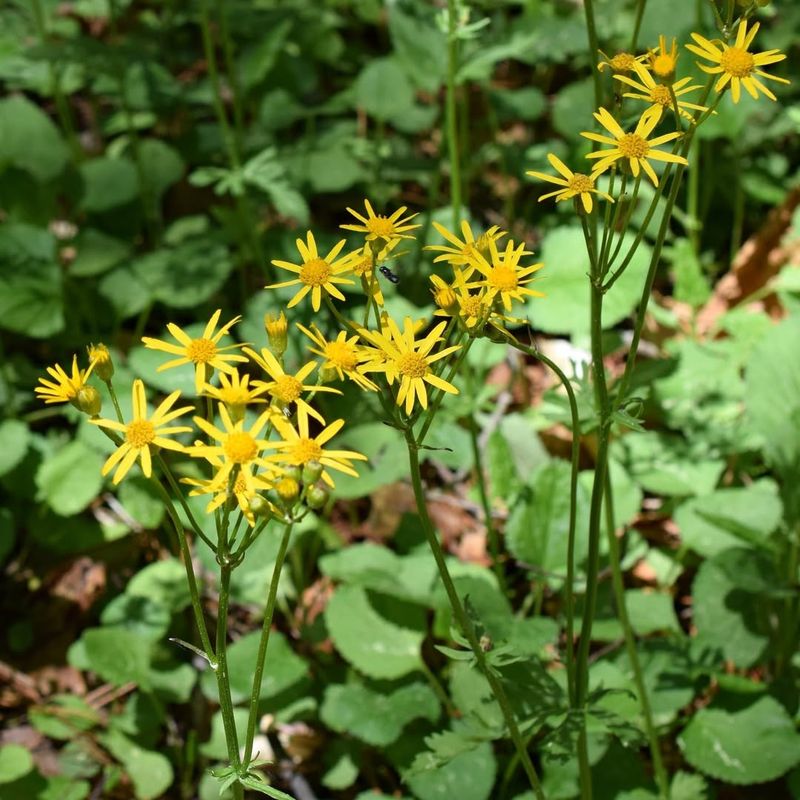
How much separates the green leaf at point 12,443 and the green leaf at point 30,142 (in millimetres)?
1298

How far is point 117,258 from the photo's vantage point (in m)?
3.92

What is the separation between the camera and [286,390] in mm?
1622

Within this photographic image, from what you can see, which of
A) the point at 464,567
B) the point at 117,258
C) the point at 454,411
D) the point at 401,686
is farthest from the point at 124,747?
the point at 117,258

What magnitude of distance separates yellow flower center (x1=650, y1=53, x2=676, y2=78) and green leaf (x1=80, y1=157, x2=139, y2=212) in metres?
2.87

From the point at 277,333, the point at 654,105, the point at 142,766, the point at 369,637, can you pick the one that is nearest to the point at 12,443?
the point at 142,766

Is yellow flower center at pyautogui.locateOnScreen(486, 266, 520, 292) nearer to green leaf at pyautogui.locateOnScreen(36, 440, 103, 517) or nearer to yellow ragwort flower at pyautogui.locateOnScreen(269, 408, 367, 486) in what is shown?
yellow ragwort flower at pyautogui.locateOnScreen(269, 408, 367, 486)

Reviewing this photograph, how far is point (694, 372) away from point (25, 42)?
3485mm

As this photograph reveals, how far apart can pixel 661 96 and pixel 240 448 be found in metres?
0.96

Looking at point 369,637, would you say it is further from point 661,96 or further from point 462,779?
point 661,96

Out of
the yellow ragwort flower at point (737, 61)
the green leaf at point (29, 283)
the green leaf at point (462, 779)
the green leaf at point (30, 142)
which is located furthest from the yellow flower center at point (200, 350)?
the green leaf at point (30, 142)

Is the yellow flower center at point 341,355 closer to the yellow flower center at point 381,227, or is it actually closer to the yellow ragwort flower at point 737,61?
the yellow flower center at point 381,227

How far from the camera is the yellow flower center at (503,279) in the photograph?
1649 millimetres

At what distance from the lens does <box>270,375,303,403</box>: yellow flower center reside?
63.6 inches

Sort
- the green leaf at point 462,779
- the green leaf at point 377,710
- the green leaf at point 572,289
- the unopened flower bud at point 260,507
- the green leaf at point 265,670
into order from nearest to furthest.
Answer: the unopened flower bud at point 260,507 < the green leaf at point 462,779 < the green leaf at point 377,710 < the green leaf at point 265,670 < the green leaf at point 572,289
